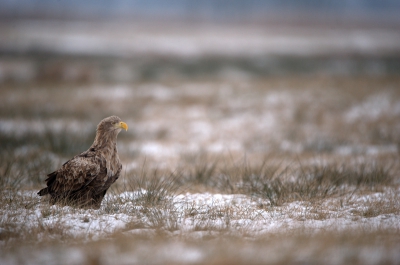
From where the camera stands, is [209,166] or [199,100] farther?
[199,100]

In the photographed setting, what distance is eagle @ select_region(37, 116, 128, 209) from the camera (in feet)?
17.0

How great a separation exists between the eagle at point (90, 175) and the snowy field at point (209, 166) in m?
0.21

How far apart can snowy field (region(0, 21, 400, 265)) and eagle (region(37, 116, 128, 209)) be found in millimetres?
214

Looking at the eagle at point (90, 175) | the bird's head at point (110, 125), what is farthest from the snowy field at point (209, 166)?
the bird's head at point (110, 125)

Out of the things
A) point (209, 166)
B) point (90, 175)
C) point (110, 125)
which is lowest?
point (209, 166)

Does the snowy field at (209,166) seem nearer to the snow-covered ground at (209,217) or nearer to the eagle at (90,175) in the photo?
the snow-covered ground at (209,217)

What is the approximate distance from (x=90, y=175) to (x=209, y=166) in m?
4.45

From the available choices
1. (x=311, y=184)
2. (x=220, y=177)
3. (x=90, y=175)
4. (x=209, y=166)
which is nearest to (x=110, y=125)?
(x=90, y=175)

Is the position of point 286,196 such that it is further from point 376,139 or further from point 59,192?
point 376,139

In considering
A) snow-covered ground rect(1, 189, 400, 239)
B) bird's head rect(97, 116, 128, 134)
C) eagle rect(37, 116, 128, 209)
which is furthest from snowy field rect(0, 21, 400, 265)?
bird's head rect(97, 116, 128, 134)

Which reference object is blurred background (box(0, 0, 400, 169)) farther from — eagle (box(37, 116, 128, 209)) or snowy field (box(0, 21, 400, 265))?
eagle (box(37, 116, 128, 209))

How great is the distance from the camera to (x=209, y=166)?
926cm

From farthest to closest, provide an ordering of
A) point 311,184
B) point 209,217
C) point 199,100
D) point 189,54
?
point 189,54 < point 199,100 < point 311,184 < point 209,217

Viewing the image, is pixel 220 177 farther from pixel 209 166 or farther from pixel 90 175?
pixel 90 175
